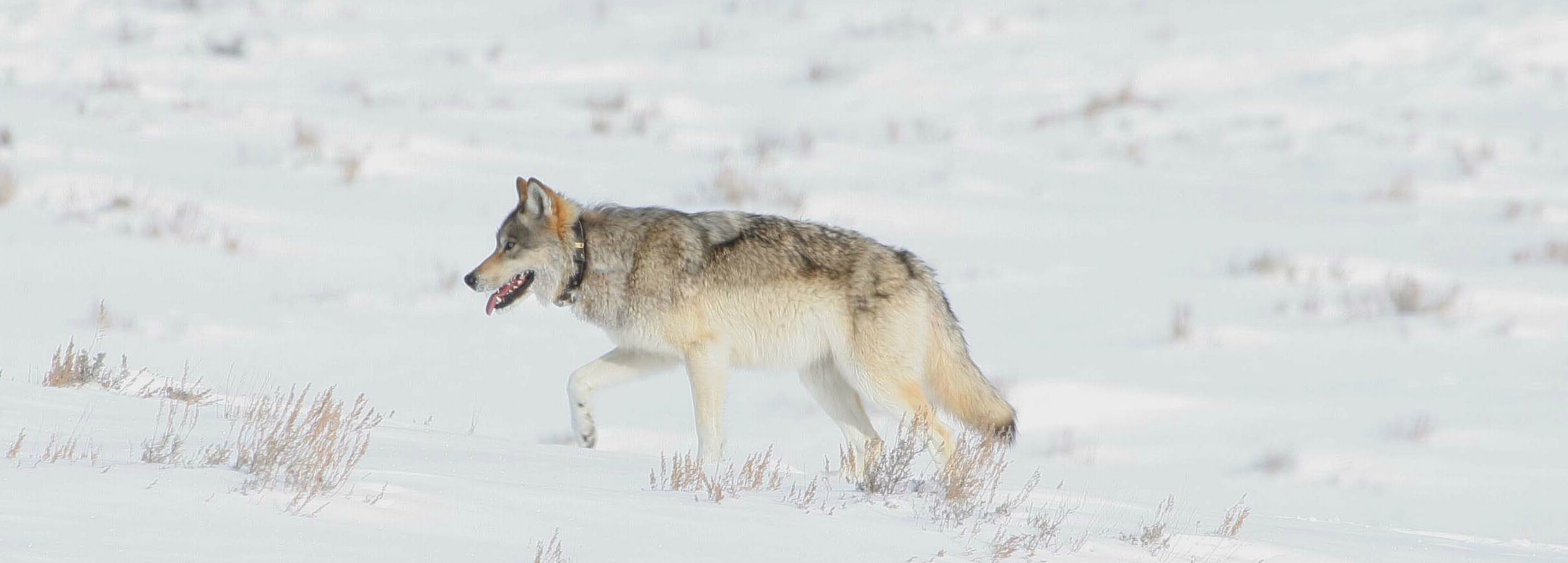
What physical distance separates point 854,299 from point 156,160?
10940mm

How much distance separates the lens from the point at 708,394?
7086 millimetres

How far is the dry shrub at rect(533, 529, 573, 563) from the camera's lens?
421cm

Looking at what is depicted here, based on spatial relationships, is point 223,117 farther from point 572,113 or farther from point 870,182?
point 870,182

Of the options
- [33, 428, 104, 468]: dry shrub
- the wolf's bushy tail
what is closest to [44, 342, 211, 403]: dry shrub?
[33, 428, 104, 468]: dry shrub

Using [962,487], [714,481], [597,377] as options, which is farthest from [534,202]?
[962,487]

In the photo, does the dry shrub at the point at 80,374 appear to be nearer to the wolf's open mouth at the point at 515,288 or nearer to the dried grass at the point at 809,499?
the wolf's open mouth at the point at 515,288

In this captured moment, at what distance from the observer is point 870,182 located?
1680 cm

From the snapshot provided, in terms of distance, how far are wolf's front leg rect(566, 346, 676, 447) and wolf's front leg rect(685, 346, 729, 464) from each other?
257 mm

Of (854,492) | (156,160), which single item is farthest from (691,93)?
(854,492)

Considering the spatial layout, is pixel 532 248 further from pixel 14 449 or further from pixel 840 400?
pixel 14 449

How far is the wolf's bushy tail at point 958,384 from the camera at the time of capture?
723 cm

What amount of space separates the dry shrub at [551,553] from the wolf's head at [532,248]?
307 centimetres

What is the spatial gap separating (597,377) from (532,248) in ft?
2.20

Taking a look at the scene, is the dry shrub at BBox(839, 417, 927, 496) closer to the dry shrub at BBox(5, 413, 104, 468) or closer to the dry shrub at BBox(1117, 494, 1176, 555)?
the dry shrub at BBox(1117, 494, 1176, 555)
